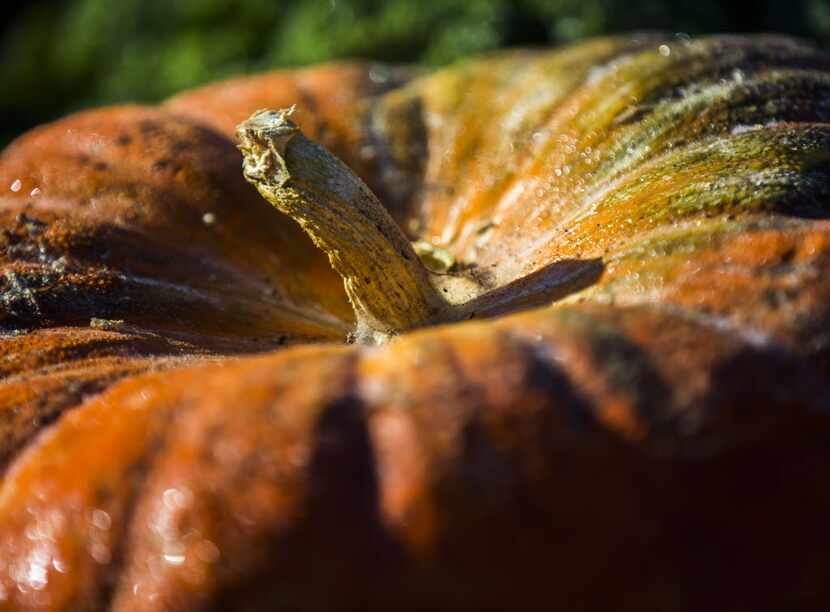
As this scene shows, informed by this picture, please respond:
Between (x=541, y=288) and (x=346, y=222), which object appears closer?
(x=541, y=288)

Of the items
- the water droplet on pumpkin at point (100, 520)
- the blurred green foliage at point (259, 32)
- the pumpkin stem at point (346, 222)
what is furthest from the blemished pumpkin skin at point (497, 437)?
the blurred green foliage at point (259, 32)

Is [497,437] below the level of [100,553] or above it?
above

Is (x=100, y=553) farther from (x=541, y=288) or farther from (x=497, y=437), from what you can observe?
(x=541, y=288)

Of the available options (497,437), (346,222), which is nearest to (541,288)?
(346,222)

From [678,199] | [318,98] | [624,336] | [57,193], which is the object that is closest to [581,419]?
[624,336]

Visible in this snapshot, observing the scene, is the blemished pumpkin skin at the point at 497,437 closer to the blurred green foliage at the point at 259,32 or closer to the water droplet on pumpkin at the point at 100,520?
the water droplet on pumpkin at the point at 100,520

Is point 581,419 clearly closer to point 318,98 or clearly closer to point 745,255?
point 745,255
